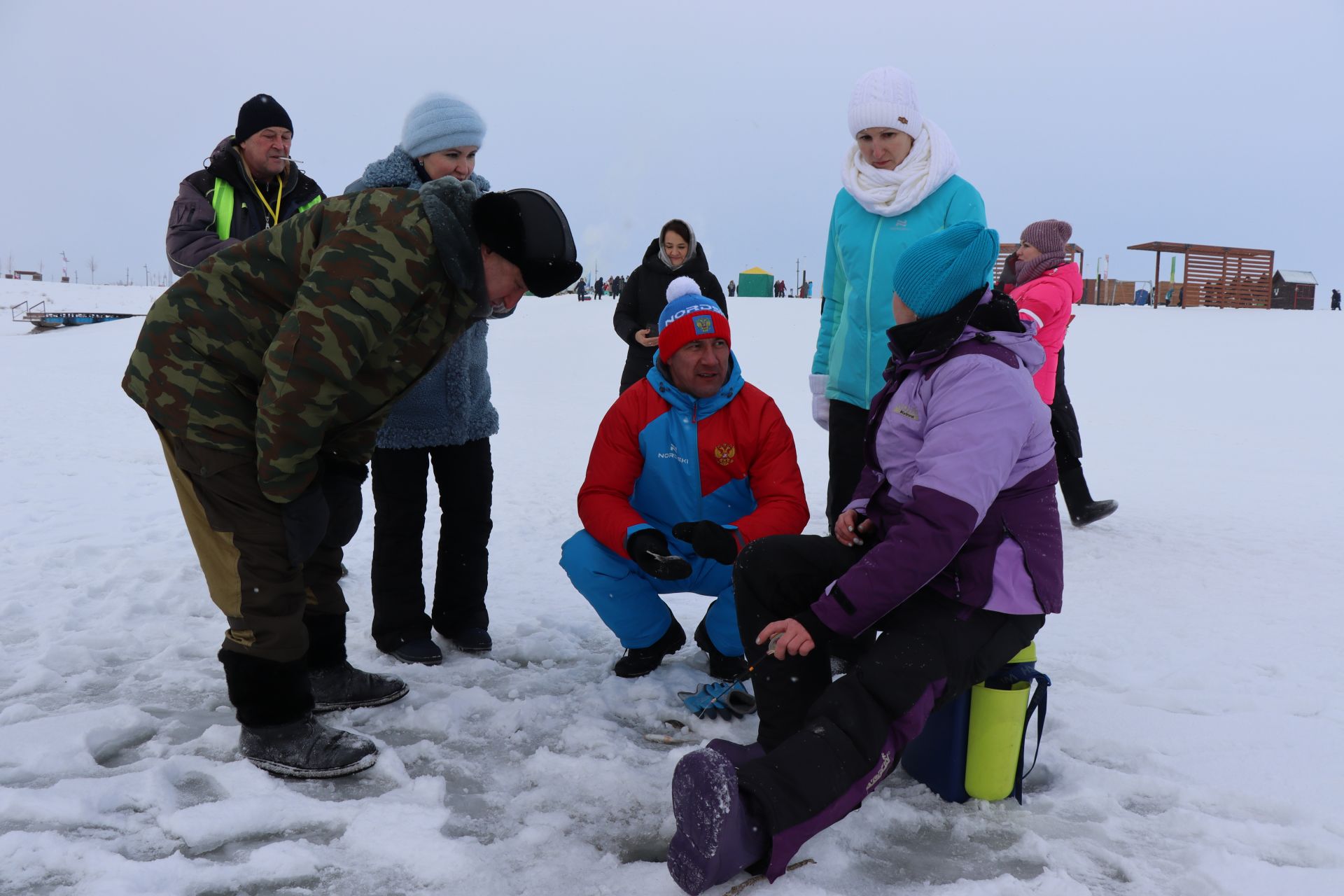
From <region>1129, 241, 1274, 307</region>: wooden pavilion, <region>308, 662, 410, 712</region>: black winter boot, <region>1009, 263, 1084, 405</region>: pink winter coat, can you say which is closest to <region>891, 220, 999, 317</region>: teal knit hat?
<region>308, 662, 410, 712</region>: black winter boot

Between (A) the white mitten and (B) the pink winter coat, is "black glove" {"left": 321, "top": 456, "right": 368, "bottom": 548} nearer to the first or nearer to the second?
(A) the white mitten

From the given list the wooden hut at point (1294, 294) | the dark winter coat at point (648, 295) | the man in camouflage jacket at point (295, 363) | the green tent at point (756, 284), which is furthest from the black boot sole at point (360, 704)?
the green tent at point (756, 284)

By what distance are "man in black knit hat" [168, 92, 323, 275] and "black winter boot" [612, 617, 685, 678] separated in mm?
2269

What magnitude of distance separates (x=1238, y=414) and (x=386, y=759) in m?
11.6

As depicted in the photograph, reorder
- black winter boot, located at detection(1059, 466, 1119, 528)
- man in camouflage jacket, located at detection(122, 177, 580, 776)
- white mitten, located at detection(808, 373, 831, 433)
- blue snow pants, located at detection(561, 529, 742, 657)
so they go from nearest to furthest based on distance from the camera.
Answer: man in camouflage jacket, located at detection(122, 177, 580, 776), blue snow pants, located at detection(561, 529, 742, 657), white mitten, located at detection(808, 373, 831, 433), black winter boot, located at detection(1059, 466, 1119, 528)

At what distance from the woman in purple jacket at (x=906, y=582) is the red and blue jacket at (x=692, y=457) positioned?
0.75 metres

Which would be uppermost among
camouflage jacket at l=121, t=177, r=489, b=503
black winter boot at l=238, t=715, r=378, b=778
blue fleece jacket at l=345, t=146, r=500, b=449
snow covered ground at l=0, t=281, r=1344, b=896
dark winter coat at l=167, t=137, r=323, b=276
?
dark winter coat at l=167, t=137, r=323, b=276

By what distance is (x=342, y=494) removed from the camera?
262cm

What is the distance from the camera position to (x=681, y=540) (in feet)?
10.5

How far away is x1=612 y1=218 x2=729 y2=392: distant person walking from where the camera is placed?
575 cm

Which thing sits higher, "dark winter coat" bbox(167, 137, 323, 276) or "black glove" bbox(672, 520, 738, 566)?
"dark winter coat" bbox(167, 137, 323, 276)

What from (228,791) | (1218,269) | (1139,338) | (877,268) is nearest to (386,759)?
(228,791)

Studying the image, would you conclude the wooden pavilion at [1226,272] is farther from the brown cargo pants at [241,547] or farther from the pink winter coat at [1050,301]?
the brown cargo pants at [241,547]

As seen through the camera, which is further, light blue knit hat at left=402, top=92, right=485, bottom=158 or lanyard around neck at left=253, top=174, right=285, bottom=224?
lanyard around neck at left=253, top=174, right=285, bottom=224
